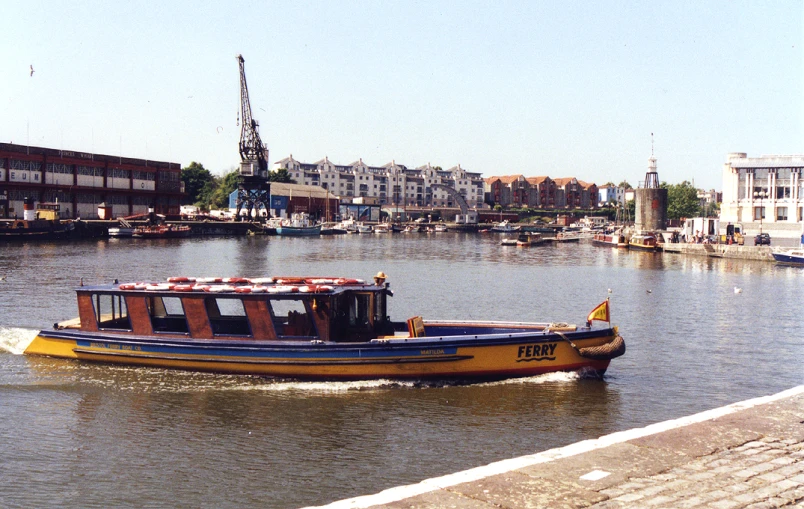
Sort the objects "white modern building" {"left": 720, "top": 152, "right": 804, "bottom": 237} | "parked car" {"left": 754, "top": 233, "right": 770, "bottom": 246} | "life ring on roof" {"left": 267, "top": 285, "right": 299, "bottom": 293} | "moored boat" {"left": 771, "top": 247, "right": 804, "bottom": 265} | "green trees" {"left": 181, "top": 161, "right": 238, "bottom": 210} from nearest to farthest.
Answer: "life ring on roof" {"left": 267, "top": 285, "right": 299, "bottom": 293} → "moored boat" {"left": 771, "top": 247, "right": 804, "bottom": 265} → "parked car" {"left": 754, "top": 233, "right": 770, "bottom": 246} → "white modern building" {"left": 720, "top": 152, "right": 804, "bottom": 237} → "green trees" {"left": 181, "top": 161, "right": 238, "bottom": 210}

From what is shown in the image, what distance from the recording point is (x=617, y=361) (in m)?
22.3

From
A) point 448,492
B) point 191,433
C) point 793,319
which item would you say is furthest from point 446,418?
point 793,319

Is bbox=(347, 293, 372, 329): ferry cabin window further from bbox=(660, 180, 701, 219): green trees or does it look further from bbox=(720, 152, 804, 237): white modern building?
bbox=(660, 180, 701, 219): green trees

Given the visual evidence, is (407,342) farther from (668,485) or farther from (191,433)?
(668,485)

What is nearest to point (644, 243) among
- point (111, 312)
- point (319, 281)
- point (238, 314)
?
point (319, 281)

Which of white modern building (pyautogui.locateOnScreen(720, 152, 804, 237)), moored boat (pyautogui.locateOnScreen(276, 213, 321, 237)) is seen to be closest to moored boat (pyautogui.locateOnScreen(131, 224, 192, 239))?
moored boat (pyautogui.locateOnScreen(276, 213, 321, 237))

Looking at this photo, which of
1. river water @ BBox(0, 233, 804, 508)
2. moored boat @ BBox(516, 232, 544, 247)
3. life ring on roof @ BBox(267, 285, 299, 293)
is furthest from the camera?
moored boat @ BBox(516, 232, 544, 247)

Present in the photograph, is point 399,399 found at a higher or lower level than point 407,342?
lower

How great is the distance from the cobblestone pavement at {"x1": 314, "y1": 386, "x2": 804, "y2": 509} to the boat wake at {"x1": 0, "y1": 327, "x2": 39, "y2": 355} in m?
16.3

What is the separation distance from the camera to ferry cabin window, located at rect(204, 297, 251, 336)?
19.0 metres

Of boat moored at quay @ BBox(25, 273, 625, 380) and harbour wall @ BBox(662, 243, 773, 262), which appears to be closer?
boat moored at quay @ BBox(25, 273, 625, 380)

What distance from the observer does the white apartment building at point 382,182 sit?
7023 inches

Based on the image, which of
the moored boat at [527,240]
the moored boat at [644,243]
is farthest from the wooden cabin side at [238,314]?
the moored boat at [527,240]

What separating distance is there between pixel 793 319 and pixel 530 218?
157m
